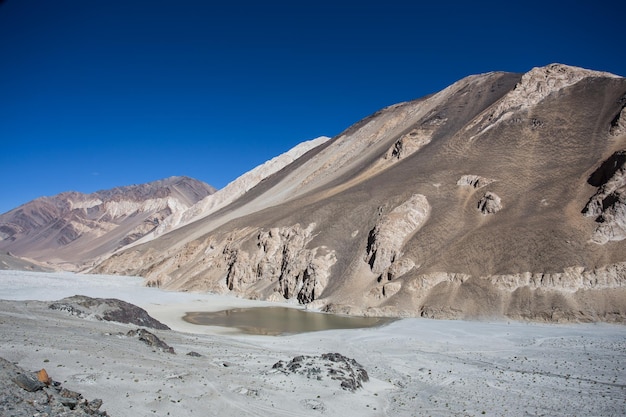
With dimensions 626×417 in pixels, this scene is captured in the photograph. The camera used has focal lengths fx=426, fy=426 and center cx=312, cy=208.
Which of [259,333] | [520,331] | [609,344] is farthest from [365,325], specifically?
[609,344]

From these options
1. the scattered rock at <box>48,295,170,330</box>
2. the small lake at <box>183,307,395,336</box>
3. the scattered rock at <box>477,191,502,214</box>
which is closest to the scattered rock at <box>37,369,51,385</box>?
the scattered rock at <box>48,295,170,330</box>

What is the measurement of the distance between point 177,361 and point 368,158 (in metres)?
78.9

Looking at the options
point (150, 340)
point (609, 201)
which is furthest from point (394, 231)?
point (150, 340)

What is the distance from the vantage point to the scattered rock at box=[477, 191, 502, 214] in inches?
1876

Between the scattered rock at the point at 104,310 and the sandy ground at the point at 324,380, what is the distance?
0.84 meters

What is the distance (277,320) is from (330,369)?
21597 mm

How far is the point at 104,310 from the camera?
80.5 ft

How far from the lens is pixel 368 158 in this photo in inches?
3607

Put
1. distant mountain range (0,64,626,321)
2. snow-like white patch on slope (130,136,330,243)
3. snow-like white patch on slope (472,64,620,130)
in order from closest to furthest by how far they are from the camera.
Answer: distant mountain range (0,64,626,321) < snow-like white patch on slope (472,64,620,130) < snow-like white patch on slope (130,136,330,243)

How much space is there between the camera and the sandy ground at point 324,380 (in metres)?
12.9

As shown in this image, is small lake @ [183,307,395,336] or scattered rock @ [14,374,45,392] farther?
small lake @ [183,307,395,336]

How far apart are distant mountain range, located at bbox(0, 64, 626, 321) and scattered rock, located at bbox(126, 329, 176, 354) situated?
2421 cm

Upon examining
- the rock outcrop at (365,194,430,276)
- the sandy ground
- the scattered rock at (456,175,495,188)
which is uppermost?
the scattered rock at (456,175,495,188)

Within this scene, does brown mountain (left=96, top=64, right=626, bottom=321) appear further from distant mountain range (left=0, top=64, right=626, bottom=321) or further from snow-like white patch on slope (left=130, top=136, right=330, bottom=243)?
snow-like white patch on slope (left=130, top=136, right=330, bottom=243)
